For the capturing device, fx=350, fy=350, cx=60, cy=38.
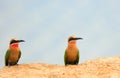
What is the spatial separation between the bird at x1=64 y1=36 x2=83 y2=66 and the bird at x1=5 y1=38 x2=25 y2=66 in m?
2.92

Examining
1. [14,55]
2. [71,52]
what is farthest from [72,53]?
[14,55]

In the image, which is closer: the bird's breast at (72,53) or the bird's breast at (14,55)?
the bird's breast at (72,53)

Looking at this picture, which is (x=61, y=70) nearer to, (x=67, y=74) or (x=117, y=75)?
(x=67, y=74)

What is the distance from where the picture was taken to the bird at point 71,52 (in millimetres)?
20297

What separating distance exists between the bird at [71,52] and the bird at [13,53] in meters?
2.92

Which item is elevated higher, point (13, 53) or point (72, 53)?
point (13, 53)

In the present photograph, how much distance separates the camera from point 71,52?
66.6 feet

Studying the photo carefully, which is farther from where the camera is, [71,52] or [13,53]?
[13,53]

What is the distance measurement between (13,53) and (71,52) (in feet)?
11.5

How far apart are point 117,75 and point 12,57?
22.4 feet

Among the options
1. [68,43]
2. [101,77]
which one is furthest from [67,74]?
[68,43]

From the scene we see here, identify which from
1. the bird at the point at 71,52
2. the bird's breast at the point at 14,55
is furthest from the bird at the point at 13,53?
the bird at the point at 71,52

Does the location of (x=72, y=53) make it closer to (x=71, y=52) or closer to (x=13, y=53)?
(x=71, y=52)

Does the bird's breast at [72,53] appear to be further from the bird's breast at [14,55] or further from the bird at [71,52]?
the bird's breast at [14,55]
